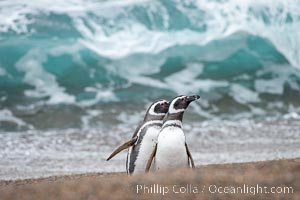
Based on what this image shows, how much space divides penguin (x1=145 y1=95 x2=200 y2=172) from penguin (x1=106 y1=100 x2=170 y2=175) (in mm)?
210

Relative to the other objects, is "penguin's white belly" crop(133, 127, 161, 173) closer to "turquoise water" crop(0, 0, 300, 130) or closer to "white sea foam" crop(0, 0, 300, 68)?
"turquoise water" crop(0, 0, 300, 130)

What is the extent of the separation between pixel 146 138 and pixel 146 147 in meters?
0.08

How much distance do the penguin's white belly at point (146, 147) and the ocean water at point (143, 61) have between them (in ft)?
45.9

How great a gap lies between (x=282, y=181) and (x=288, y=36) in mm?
19548

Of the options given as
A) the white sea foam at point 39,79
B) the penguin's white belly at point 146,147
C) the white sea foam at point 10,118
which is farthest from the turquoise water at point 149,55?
the penguin's white belly at point 146,147

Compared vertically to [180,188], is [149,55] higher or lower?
lower

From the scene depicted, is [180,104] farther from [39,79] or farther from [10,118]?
[39,79]

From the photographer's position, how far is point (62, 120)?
69.7 feet

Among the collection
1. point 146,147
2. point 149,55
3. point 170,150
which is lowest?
point 149,55

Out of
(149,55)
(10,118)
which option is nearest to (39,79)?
(10,118)

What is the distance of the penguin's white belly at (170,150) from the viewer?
5891 mm

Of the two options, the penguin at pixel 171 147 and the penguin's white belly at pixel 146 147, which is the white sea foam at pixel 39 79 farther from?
the penguin at pixel 171 147

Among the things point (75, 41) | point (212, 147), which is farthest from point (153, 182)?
point (75, 41)

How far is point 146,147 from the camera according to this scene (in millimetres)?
6219
